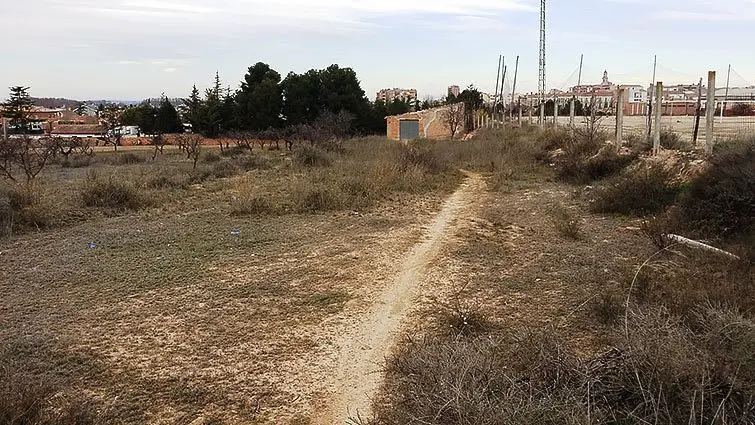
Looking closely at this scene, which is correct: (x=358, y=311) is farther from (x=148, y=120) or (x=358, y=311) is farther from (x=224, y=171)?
(x=148, y=120)

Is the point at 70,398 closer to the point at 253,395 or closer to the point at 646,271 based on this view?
the point at 253,395

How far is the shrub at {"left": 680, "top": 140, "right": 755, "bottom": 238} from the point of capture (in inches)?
279

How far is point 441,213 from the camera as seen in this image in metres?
10.5

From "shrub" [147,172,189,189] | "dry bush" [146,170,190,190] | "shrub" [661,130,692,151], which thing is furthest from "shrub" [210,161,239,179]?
"shrub" [661,130,692,151]

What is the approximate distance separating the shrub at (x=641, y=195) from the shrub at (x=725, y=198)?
1.11 meters

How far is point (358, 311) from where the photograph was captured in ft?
18.1

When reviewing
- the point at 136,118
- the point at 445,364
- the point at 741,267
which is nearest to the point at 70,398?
the point at 445,364

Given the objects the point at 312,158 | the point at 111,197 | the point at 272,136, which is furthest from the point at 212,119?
the point at 111,197

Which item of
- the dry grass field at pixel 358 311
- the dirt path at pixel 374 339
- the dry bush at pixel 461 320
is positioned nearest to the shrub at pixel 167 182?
the dry grass field at pixel 358 311

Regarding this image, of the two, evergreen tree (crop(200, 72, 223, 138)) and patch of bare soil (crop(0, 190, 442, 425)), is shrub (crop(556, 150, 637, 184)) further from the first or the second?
evergreen tree (crop(200, 72, 223, 138))

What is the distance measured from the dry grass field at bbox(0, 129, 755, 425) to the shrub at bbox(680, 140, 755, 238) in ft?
0.28

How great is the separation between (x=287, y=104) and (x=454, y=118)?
34.6 feet

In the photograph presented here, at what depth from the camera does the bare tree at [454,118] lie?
111ft

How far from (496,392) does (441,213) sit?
24.7ft
